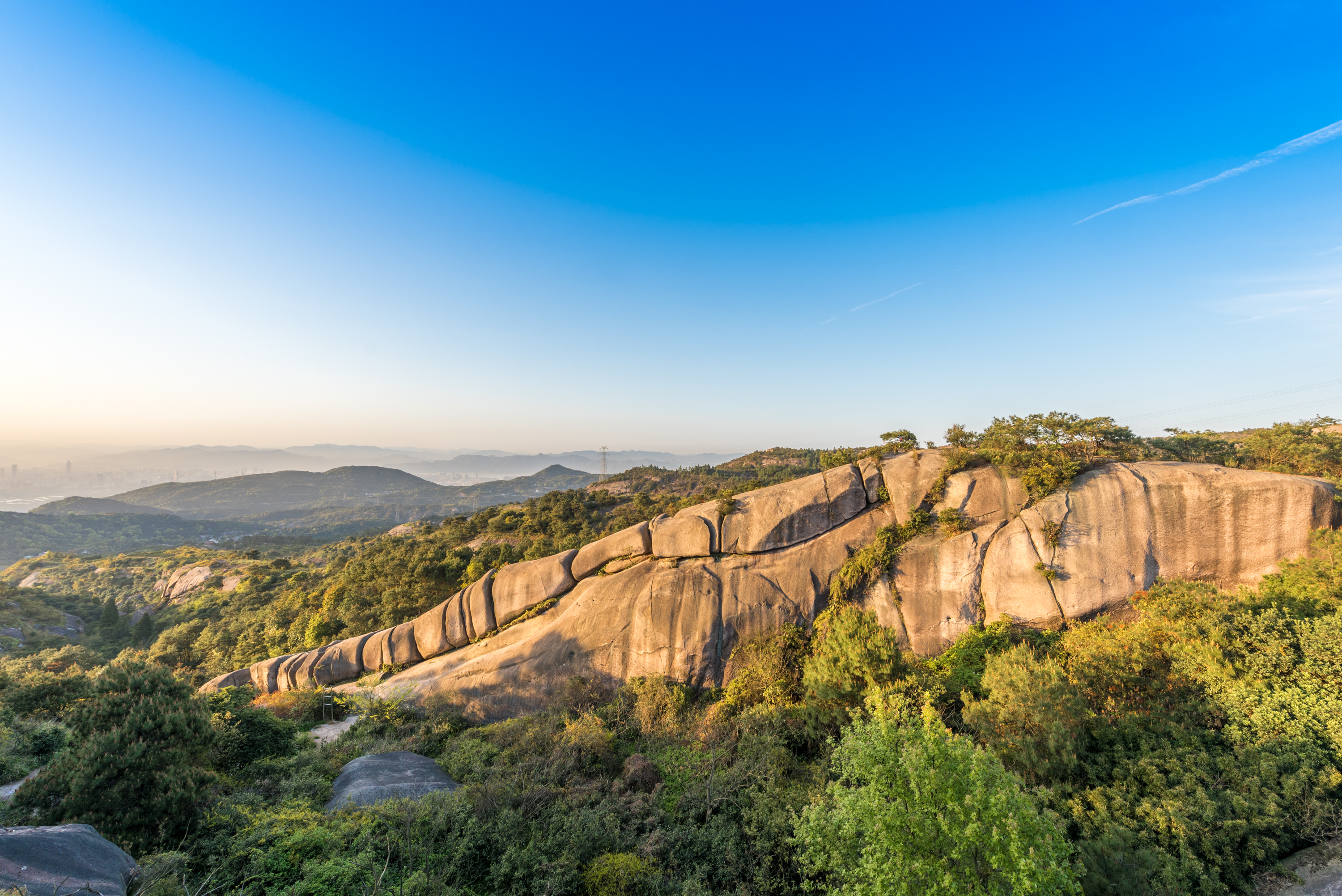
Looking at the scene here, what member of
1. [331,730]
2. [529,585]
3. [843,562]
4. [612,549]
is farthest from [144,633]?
[843,562]

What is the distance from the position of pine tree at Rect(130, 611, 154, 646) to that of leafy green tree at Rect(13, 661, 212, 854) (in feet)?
174

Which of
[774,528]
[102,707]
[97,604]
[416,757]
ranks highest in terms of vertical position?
[774,528]

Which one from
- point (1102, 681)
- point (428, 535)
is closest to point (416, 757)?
point (1102, 681)

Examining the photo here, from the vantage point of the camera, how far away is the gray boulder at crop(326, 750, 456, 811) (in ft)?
48.3

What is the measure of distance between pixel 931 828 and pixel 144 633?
7725 centimetres

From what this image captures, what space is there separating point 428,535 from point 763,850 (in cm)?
5025

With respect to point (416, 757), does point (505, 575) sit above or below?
above

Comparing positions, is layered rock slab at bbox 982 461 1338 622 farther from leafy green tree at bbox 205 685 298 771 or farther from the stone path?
leafy green tree at bbox 205 685 298 771

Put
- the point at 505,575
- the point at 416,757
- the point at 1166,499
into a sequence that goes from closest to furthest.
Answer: the point at 416,757 → the point at 1166,499 → the point at 505,575

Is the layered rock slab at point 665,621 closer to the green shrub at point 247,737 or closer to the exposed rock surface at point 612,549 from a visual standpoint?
the exposed rock surface at point 612,549

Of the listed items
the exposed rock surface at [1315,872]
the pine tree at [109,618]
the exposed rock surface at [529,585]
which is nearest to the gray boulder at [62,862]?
the exposed rock surface at [529,585]

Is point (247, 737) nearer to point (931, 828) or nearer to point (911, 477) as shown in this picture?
point (931, 828)

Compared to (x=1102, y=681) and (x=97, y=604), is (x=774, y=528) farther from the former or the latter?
(x=97, y=604)

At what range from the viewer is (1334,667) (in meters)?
12.7
